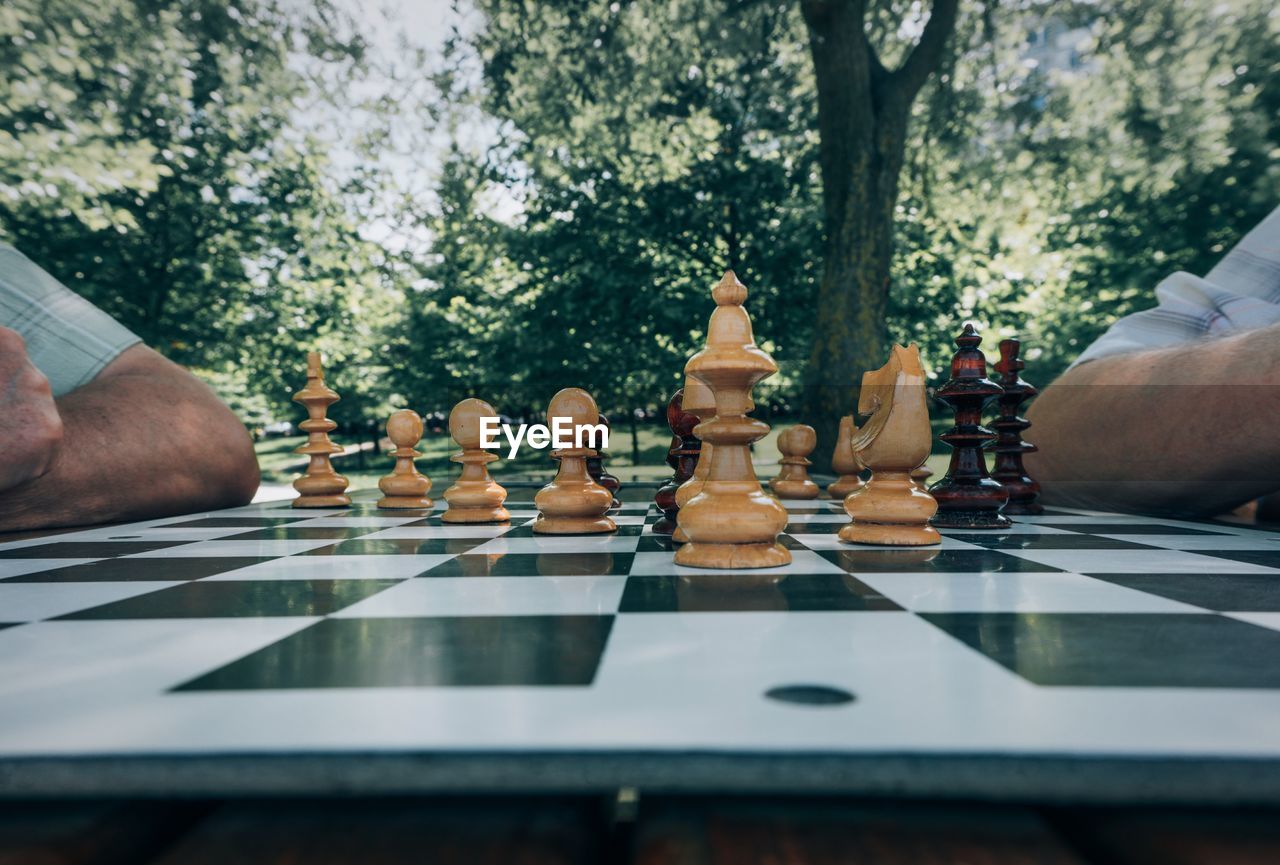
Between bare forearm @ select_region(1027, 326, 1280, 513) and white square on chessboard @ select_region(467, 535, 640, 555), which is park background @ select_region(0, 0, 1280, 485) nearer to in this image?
bare forearm @ select_region(1027, 326, 1280, 513)

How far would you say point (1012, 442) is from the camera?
2207 millimetres

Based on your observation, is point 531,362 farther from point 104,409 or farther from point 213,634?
point 213,634

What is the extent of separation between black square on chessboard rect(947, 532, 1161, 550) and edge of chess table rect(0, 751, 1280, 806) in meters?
1.15

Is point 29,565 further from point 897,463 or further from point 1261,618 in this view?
point 1261,618

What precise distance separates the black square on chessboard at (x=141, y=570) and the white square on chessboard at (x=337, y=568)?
46 millimetres

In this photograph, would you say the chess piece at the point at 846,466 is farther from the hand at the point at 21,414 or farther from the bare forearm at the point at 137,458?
the hand at the point at 21,414

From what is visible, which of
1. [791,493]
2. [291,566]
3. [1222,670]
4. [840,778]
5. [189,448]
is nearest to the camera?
[840,778]

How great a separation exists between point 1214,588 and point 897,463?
608 millimetres

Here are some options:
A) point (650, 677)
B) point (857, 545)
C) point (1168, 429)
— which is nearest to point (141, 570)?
point (650, 677)

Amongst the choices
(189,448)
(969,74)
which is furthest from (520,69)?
(189,448)

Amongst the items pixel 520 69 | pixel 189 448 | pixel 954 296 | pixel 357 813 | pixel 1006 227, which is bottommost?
pixel 357 813

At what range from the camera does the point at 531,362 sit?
30.0 feet

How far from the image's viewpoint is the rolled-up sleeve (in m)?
2.38

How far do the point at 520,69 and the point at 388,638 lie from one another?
6.68 metres
